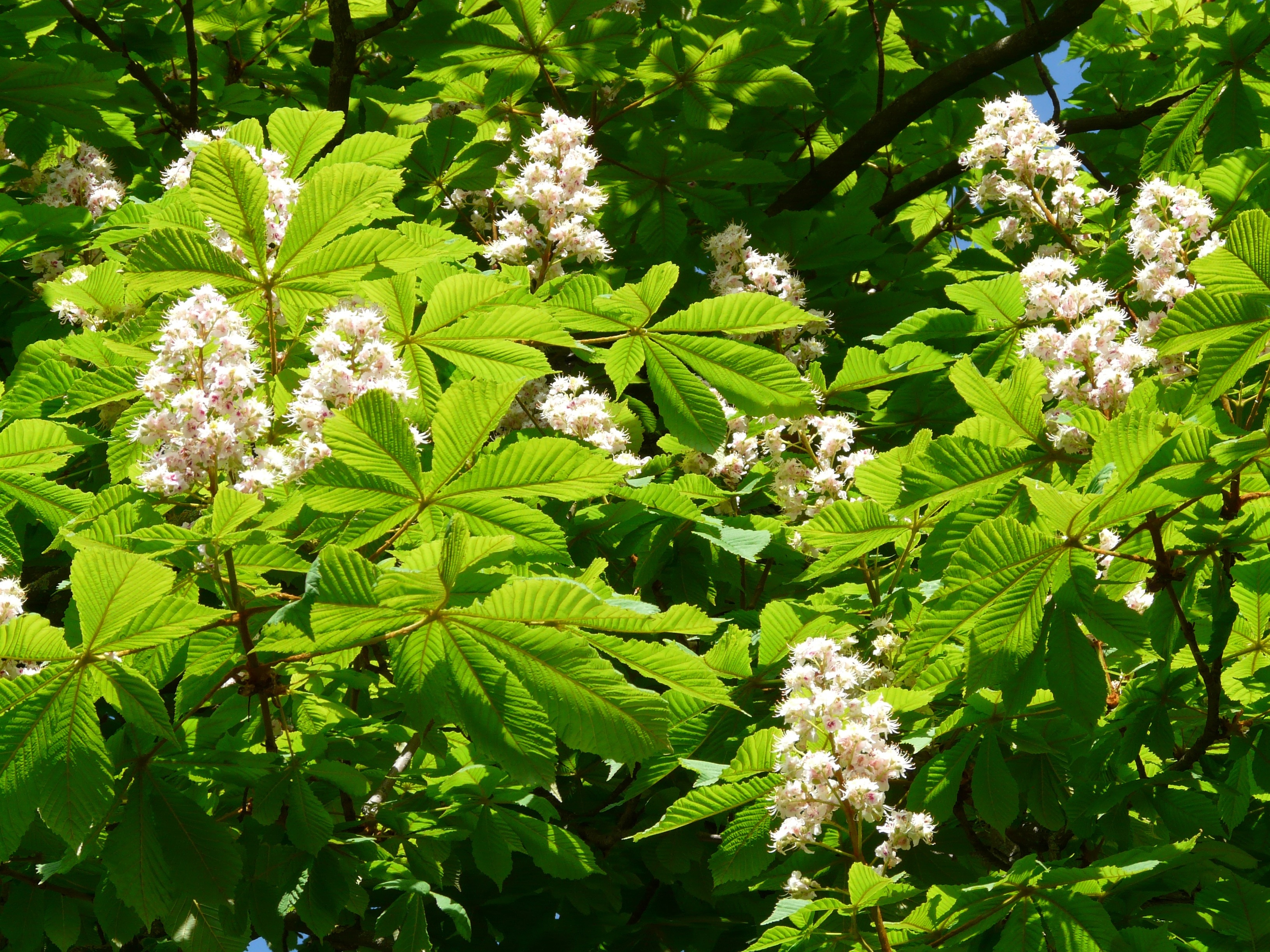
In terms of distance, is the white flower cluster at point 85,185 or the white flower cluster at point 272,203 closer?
the white flower cluster at point 272,203

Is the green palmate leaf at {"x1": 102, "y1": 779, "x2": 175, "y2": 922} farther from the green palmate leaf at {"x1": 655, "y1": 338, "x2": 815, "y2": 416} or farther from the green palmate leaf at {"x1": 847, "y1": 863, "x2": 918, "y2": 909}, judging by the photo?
the green palmate leaf at {"x1": 655, "y1": 338, "x2": 815, "y2": 416}

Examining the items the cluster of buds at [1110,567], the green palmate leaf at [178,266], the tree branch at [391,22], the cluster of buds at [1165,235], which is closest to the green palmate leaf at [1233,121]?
the cluster of buds at [1165,235]

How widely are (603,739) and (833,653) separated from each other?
33.7 inches

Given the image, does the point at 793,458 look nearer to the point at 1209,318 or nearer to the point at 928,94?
the point at 1209,318

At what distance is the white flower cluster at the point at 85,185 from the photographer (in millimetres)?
3881

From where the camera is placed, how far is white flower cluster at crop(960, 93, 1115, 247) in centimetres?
357

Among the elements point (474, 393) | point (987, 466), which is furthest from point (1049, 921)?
point (474, 393)

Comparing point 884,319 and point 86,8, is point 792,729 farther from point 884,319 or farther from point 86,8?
point 86,8

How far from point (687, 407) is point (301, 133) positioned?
3.15ft

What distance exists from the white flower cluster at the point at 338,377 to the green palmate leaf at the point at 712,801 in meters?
0.93

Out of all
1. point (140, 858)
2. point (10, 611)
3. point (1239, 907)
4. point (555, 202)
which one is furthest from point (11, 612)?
point (1239, 907)

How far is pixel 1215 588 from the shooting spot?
88.8 inches

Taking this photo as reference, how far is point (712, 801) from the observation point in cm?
237

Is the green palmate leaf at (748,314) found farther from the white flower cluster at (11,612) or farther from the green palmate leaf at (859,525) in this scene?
A: the white flower cluster at (11,612)
